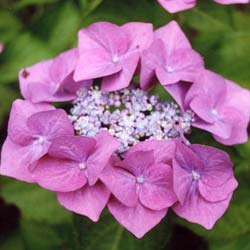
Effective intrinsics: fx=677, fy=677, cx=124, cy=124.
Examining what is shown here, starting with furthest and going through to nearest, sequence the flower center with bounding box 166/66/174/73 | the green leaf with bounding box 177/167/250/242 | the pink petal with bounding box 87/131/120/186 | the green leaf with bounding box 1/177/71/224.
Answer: the green leaf with bounding box 1/177/71/224 → the green leaf with bounding box 177/167/250/242 → the flower center with bounding box 166/66/174/73 → the pink petal with bounding box 87/131/120/186

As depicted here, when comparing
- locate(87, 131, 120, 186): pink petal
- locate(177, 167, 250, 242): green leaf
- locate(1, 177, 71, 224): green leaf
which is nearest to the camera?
locate(87, 131, 120, 186): pink petal

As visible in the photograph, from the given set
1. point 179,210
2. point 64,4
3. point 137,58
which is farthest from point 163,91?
point 64,4

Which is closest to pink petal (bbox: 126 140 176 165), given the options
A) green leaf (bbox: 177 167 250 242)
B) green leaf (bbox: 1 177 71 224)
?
green leaf (bbox: 177 167 250 242)

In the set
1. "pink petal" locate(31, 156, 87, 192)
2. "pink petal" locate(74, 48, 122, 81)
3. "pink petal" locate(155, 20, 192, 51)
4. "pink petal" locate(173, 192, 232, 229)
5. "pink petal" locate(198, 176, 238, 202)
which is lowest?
"pink petal" locate(173, 192, 232, 229)

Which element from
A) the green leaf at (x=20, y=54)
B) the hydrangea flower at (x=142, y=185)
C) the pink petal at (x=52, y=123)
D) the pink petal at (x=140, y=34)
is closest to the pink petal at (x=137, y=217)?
the hydrangea flower at (x=142, y=185)

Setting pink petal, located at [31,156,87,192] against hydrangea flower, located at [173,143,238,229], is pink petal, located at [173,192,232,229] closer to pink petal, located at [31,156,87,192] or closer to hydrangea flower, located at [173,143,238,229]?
hydrangea flower, located at [173,143,238,229]

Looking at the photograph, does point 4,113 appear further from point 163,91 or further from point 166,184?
point 166,184

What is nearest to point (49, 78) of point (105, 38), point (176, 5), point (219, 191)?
point (105, 38)

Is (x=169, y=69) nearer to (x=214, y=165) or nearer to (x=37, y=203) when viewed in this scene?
(x=214, y=165)
